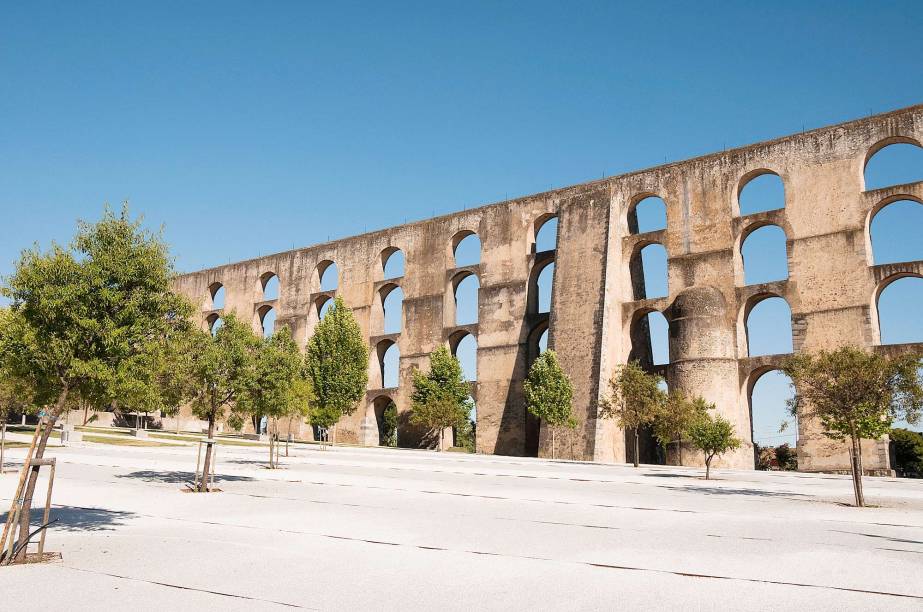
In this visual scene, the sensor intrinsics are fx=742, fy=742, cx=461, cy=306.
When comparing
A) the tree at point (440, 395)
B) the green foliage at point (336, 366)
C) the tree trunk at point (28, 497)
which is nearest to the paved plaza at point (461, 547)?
the tree trunk at point (28, 497)

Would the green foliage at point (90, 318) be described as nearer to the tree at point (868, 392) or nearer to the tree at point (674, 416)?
the tree at point (868, 392)

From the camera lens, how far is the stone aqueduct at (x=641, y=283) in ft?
93.7

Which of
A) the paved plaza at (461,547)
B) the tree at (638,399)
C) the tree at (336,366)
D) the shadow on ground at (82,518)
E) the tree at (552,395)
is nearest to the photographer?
the paved plaza at (461,547)

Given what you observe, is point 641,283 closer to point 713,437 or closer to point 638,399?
point 638,399

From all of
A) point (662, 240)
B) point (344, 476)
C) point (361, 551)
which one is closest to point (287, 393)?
point (344, 476)

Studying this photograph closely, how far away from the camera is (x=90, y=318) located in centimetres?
905

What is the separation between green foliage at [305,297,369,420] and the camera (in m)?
38.2

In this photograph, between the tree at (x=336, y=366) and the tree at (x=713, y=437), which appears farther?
the tree at (x=336, y=366)

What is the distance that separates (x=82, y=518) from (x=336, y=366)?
1080 inches

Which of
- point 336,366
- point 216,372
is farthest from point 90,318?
point 336,366

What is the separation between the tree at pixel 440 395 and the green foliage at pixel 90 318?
87.8 feet

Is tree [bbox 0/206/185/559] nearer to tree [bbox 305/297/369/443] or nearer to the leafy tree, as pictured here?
the leafy tree

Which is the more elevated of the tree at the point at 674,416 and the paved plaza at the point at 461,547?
the tree at the point at 674,416

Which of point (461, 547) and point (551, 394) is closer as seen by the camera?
Result: point (461, 547)
